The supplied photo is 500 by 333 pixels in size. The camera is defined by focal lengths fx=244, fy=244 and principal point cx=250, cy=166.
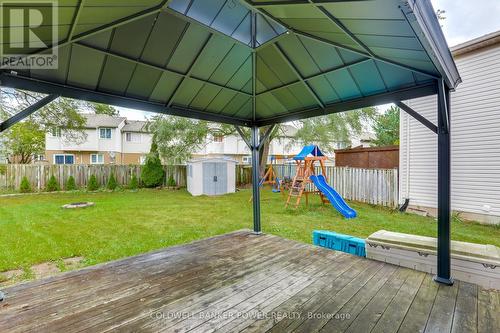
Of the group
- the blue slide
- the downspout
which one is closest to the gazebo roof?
the blue slide

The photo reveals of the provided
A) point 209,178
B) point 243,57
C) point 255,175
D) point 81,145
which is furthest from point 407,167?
point 81,145

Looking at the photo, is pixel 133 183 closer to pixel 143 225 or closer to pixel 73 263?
pixel 143 225

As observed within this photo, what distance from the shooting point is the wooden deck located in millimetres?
2105

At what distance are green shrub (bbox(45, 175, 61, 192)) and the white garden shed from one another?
6.07 meters

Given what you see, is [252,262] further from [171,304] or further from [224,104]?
[224,104]

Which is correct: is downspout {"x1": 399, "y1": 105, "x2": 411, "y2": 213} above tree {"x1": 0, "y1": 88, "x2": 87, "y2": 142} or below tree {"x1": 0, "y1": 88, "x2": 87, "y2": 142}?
below

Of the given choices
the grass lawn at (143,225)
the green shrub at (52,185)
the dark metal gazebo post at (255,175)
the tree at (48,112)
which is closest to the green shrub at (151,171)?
the tree at (48,112)

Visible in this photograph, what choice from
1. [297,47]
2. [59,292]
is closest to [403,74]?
[297,47]

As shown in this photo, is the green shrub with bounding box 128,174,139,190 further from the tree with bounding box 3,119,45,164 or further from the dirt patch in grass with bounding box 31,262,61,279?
the dirt patch in grass with bounding box 31,262,61,279

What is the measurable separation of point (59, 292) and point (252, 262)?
7.40 feet

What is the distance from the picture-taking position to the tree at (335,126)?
1325 centimetres

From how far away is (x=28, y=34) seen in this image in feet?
6.95

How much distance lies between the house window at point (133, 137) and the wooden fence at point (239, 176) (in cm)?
923

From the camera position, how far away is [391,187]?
796 centimetres
